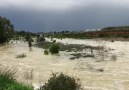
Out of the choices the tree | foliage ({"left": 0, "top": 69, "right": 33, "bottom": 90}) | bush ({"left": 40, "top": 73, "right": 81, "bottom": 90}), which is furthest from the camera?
the tree

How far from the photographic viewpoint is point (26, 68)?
30.0 meters

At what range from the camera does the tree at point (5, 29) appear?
69875 millimetres

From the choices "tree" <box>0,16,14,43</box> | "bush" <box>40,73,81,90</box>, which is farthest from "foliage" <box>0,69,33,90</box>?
"tree" <box>0,16,14,43</box>

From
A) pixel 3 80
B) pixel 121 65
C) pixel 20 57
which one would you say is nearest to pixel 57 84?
pixel 3 80

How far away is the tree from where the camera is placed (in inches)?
2751

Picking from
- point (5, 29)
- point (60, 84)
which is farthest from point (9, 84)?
point (5, 29)

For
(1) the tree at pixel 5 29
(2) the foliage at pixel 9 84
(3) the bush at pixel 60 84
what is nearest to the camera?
(2) the foliage at pixel 9 84

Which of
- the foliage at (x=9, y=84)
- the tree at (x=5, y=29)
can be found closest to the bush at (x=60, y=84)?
the foliage at (x=9, y=84)

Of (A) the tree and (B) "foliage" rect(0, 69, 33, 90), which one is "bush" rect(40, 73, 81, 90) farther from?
(A) the tree

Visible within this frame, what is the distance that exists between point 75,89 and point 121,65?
1618 centimetres

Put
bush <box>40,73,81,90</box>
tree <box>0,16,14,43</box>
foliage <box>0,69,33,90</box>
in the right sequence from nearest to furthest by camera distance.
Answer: foliage <box>0,69,33,90</box>, bush <box>40,73,81,90</box>, tree <box>0,16,14,43</box>

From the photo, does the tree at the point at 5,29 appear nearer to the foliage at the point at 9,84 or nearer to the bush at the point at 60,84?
the foliage at the point at 9,84

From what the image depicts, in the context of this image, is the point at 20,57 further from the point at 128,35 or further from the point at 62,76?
the point at 128,35

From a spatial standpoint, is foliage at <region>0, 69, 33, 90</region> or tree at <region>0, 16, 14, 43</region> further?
tree at <region>0, 16, 14, 43</region>
